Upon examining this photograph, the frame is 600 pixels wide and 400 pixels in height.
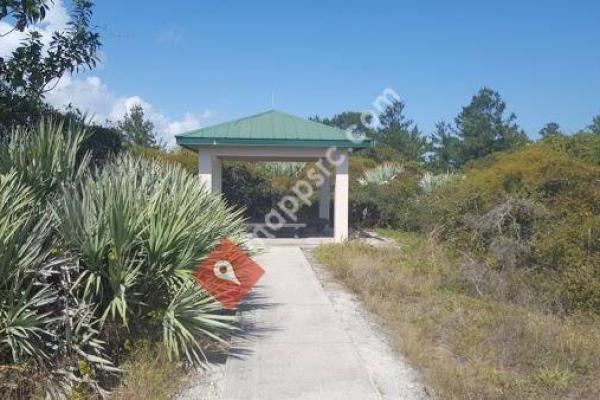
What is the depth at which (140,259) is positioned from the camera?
5871mm

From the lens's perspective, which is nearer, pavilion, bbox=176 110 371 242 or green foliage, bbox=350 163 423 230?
pavilion, bbox=176 110 371 242

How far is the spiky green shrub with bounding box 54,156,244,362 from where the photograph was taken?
5.54 m

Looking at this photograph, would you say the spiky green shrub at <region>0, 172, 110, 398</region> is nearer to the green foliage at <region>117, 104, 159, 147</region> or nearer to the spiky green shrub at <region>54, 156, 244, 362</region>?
the spiky green shrub at <region>54, 156, 244, 362</region>

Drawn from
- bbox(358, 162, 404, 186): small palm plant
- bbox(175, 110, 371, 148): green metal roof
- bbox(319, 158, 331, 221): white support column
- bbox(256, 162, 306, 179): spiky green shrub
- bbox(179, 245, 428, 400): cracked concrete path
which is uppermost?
bbox(175, 110, 371, 148): green metal roof

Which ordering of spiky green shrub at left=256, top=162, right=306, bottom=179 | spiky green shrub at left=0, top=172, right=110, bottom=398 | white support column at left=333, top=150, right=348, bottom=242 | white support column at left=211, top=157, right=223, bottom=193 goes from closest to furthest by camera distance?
spiky green shrub at left=0, top=172, right=110, bottom=398, white support column at left=333, top=150, right=348, bottom=242, white support column at left=211, top=157, right=223, bottom=193, spiky green shrub at left=256, top=162, right=306, bottom=179

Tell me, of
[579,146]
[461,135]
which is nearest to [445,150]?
[461,135]

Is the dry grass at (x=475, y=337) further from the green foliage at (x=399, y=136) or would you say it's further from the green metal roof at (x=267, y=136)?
the green foliage at (x=399, y=136)

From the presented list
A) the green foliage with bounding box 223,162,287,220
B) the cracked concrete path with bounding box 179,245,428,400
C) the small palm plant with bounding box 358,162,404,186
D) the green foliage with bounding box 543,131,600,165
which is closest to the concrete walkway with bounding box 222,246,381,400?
the cracked concrete path with bounding box 179,245,428,400

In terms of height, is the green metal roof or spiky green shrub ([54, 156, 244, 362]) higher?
the green metal roof

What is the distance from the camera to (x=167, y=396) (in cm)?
496

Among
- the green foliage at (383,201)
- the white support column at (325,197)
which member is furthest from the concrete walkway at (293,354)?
the green foliage at (383,201)

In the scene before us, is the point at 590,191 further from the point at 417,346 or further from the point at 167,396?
the point at 167,396

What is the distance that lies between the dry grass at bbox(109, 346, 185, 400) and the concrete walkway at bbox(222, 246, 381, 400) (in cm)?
50

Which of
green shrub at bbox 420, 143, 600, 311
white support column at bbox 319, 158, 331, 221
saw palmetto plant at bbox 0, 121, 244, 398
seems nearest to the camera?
saw palmetto plant at bbox 0, 121, 244, 398
